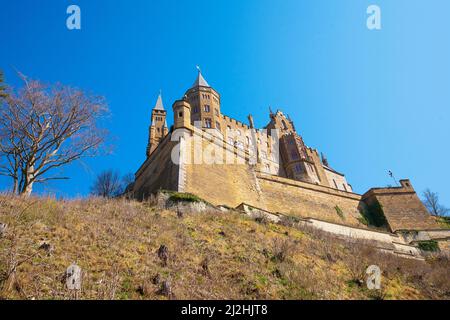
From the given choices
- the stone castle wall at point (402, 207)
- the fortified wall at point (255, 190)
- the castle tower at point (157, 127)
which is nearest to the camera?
the fortified wall at point (255, 190)

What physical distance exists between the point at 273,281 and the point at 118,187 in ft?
124

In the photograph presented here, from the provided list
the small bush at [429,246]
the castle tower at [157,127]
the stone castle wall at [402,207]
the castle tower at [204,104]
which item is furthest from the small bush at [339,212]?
the castle tower at [157,127]

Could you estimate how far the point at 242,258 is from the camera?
1002cm

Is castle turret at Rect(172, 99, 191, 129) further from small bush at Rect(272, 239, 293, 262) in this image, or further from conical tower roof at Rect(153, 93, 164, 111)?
conical tower roof at Rect(153, 93, 164, 111)

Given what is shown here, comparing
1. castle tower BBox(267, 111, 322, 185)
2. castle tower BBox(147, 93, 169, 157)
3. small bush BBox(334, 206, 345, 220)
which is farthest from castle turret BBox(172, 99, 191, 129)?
castle tower BBox(267, 111, 322, 185)

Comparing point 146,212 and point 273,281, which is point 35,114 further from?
point 273,281

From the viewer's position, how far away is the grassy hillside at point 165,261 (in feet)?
21.9

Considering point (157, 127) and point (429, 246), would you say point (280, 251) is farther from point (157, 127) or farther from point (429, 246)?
point (157, 127)

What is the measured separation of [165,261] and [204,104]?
35.2m

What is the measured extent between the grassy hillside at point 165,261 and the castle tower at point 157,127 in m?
24.2

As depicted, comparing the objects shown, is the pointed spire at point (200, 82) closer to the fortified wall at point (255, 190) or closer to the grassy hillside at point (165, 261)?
the fortified wall at point (255, 190)

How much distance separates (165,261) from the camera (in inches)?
333

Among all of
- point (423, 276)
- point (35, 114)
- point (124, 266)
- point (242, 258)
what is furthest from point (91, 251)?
point (423, 276)

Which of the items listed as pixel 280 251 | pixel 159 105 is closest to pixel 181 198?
pixel 280 251
